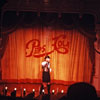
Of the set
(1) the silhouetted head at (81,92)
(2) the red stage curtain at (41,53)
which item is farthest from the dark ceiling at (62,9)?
(1) the silhouetted head at (81,92)

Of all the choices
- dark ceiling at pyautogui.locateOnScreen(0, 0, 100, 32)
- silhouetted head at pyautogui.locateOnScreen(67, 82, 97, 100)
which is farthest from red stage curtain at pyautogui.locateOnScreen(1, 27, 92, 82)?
silhouetted head at pyautogui.locateOnScreen(67, 82, 97, 100)

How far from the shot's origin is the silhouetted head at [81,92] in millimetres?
2292

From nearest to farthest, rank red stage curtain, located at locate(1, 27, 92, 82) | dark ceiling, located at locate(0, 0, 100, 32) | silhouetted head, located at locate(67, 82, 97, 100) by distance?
silhouetted head, located at locate(67, 82, 97, 100) → dark ceiling, located at locate(0, 0, 100, 32) → red stage curtain, located at locate(1, 27, 92, 82)

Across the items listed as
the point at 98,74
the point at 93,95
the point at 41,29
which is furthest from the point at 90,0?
the point at 93,95

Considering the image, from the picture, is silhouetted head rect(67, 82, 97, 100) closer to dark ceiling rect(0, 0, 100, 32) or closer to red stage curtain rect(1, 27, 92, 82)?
dark ceiling rect(0, 0, 100, 32)

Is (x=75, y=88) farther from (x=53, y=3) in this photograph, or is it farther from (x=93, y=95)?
(x=53, y=3)

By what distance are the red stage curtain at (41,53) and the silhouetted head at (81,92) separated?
201 inches

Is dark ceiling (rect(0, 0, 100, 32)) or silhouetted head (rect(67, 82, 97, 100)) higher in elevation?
dark ceiling (rect(0, 0, 100, 32))

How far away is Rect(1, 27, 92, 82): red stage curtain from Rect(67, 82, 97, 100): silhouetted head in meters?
5.10

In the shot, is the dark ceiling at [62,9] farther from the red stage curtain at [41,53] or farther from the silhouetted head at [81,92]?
the silhouetted head at [81,92]

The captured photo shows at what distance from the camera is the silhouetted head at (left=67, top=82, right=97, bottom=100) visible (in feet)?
7.52

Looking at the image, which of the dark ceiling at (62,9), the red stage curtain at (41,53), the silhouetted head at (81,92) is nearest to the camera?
the silhouetted head at (81,92)

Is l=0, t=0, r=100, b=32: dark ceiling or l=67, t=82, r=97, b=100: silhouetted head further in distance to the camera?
l=0, t=0, r=100, b=32: dark ceiling

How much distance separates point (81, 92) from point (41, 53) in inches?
216
